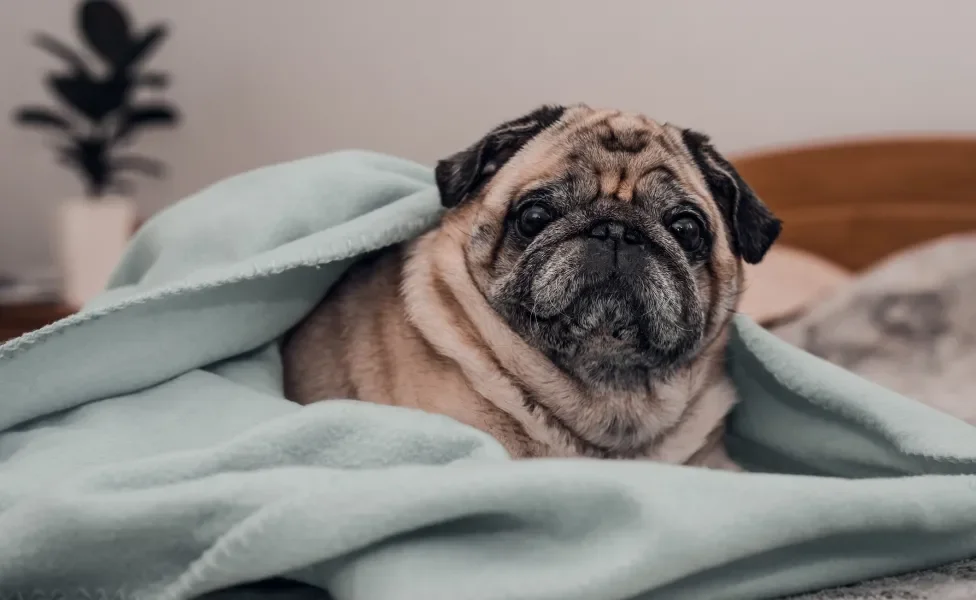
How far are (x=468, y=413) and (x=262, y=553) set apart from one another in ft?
1.79

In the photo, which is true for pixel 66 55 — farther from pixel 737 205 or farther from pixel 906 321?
pixel 906 321

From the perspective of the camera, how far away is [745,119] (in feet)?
10.1

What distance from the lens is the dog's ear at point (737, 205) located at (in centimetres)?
137

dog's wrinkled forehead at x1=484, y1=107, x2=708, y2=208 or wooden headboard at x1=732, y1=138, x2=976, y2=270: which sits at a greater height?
dog's wrinkled forehead at x1=484, y1=107, x2=708, y2=208

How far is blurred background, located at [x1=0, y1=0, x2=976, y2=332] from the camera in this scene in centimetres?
296

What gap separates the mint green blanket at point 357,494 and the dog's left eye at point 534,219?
0.32m

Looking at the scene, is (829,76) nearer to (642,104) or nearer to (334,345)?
(642,104)

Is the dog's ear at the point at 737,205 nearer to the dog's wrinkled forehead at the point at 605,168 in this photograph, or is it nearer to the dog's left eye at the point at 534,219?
the dog's wrinkled forehead at the point at 605,168

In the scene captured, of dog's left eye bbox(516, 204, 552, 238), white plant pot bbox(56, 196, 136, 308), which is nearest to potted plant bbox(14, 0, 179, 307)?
white plant pot bbox(56, 196, 136, 308)

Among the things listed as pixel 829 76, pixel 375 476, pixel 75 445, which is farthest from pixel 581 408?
pixel 829 76

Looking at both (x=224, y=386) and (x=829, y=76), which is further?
(x=829, y=76)

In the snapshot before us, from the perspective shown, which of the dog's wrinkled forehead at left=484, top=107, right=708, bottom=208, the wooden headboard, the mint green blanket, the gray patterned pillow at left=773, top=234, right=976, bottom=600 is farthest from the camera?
the wooden headboard

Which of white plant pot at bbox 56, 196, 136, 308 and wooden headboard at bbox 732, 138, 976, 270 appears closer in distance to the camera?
wooden headboard at bbox 732, 138, 976, 270

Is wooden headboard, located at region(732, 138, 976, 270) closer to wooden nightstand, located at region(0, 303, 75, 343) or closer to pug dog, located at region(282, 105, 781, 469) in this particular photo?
pug dog, located at region(282, 105, 781, 469)
